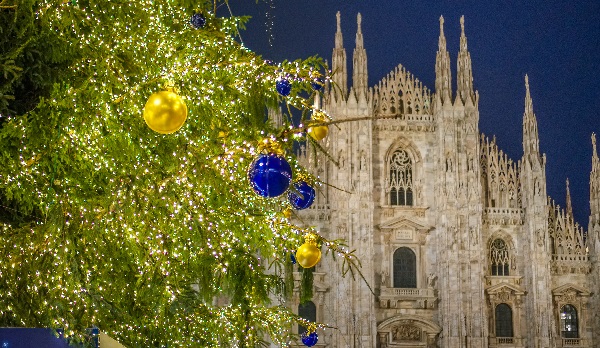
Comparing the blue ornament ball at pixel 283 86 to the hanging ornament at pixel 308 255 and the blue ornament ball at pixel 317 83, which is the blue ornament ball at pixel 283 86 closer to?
the blue ornament ball at pixel 317 83

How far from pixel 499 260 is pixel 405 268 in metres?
3.44

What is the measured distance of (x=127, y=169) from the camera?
5.73 meters

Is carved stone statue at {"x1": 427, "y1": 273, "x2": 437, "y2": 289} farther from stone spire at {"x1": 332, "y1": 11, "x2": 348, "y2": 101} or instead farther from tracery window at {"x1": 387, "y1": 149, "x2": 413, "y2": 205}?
stone spire at {"x1": 332, "y1": 11, "x2": 348, "y2": 101}

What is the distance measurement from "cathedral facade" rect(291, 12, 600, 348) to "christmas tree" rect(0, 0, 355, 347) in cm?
1878

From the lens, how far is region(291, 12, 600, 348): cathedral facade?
1002 inches

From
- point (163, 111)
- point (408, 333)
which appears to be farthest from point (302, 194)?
point (408, 333)

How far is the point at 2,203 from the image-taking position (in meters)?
6.30

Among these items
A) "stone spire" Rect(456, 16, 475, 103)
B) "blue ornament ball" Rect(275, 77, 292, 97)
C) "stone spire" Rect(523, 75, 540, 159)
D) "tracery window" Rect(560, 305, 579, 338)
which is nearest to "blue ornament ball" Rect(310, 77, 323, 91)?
"blue ornament ball" Rect(275, 77, 292, 97)

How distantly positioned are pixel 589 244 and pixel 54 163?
24.8 m

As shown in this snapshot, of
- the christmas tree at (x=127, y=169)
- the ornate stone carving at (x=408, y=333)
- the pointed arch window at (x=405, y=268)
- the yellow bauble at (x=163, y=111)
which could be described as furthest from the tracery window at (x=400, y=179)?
the yellow bauble at (x=163, y=111)

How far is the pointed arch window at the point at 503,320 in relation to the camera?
26406 mm

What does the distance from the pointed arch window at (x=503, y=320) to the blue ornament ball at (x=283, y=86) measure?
2162 cm

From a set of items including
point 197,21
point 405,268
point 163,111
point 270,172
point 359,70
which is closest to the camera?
point 163,111

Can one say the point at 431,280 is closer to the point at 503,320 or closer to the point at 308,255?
the point at 503,320
